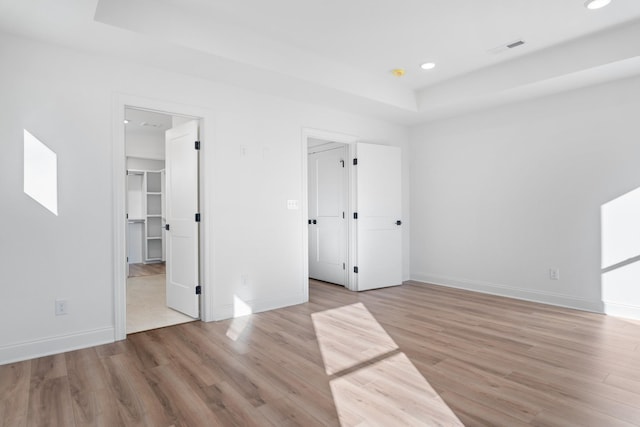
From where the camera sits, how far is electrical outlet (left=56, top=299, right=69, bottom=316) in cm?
296

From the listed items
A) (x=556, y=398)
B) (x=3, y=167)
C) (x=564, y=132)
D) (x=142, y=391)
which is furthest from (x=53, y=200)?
(x=564, y=132)

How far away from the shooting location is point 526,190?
4.64 metres

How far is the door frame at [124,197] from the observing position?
3.23 meters

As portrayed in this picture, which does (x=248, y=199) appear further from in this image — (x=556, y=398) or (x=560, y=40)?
(x=560, y=40)

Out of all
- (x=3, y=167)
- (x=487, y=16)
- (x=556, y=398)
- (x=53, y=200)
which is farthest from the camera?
(x=487, y=16)

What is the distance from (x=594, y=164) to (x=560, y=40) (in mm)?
1444

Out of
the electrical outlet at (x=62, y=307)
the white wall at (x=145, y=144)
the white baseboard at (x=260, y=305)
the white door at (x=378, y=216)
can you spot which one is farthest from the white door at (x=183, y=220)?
the white wall at (x=145, y=144)

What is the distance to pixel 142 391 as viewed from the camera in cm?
230

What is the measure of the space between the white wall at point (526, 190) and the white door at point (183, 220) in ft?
11.8

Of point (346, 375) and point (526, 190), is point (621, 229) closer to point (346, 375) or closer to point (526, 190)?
point (526, 190)

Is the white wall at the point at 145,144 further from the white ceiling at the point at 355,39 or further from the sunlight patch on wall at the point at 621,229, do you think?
the sunlight patch on wall at the point at 621,229

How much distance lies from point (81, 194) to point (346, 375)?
265 cm

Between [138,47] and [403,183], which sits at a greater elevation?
[138,47]

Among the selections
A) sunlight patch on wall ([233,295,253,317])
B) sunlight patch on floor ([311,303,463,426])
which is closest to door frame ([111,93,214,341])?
sunlight patch on wall ([233,295,253,317])
